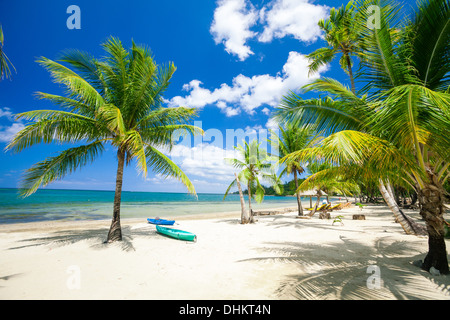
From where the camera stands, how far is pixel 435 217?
156 inches

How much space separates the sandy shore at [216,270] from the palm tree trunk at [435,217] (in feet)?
1.28

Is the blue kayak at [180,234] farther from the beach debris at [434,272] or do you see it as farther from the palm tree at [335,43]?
the palm tree at [335,43]

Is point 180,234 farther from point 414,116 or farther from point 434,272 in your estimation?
point 414,116

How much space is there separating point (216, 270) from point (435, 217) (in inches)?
188

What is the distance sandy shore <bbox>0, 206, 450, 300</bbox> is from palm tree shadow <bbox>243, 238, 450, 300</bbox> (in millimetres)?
17

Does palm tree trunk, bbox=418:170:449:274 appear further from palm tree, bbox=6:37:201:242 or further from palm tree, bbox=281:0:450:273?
palm tree, bbox=6:37:201:242

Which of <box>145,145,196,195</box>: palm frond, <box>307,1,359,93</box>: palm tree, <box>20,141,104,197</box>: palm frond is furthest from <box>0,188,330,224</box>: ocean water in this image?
<box>307,1,359,93</box>: palm tree

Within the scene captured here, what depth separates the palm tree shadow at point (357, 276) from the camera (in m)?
3.34

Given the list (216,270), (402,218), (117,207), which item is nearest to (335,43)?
(402,218)

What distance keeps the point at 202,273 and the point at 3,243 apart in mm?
8136

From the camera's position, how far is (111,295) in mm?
3447

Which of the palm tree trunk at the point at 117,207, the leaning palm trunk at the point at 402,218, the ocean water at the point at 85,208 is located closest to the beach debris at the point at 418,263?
the leaning palm trunk at the point at 402,218

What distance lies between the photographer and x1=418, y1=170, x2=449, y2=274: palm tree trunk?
155 inches
